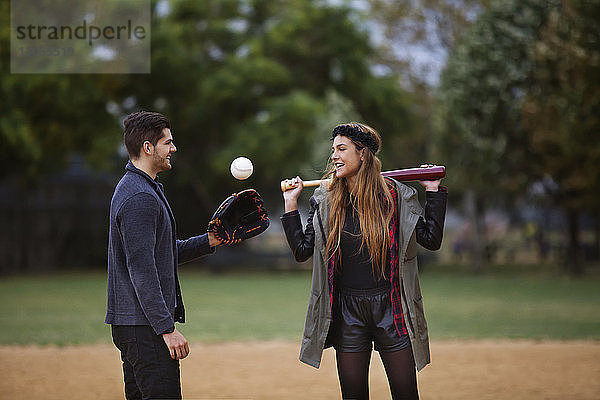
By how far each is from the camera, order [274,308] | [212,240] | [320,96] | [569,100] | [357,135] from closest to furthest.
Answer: [357,135] → [212,240] → [274,308] → [569,100] → [320,96]

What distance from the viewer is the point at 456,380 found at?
28.8ft

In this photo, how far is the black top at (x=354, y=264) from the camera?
450 centimetres

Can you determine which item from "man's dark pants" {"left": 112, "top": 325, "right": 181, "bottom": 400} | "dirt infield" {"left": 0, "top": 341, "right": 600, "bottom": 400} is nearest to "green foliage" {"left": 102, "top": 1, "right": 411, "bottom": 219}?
"dirt infield" {"left": 0, "top": 341, "right": 600, "bottom": 400}

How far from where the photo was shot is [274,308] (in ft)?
58.8

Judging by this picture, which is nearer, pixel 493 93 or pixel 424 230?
pixel 424 230

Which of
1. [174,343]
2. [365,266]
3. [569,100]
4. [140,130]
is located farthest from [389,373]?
[569,100]

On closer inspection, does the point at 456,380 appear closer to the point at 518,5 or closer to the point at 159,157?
the point at 159,157

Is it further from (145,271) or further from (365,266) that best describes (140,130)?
(365,266)

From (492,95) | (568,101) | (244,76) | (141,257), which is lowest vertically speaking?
(141,257)

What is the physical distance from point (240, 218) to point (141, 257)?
1130 millimetres

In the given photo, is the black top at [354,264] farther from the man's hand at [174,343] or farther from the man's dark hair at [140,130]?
the man's dark hair at [140,130]

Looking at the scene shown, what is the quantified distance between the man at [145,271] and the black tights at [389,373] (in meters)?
1.01

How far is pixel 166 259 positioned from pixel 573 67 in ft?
63.5

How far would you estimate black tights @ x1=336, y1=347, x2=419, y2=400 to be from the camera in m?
4.47
